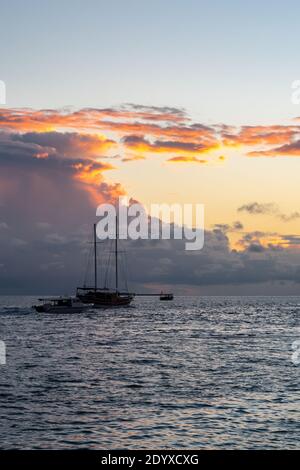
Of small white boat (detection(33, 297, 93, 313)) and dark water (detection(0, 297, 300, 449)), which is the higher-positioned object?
dark water (detection(0, 297, 300, 449))

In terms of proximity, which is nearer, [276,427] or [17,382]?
[276,427]

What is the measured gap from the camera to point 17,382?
46594 millimetres

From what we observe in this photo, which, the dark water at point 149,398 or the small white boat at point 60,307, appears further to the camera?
the small white boat at point 60,307

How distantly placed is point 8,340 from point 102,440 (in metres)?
61.8

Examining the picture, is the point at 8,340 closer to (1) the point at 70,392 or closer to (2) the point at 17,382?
(2) the point at 17,382

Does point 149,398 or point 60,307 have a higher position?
point 149,398

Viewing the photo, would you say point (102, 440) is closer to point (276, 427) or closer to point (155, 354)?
point (276, 427)

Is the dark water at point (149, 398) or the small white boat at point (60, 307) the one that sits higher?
the dark water at point (149, 398)

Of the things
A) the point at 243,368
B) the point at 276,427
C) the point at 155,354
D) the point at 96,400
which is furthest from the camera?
the point at 155,354

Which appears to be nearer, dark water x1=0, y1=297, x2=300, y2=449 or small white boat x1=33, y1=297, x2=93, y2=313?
dark water x1=0, y1=297, x2=300, y2=449

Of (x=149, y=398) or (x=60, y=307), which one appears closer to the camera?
(x=149, y=398)

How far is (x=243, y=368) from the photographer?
56.3 m

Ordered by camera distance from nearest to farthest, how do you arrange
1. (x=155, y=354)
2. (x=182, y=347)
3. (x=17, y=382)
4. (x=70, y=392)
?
(x=70, y=392) < (x=17, y=382) < (x=155, y=354) < (x=182, y=347)
